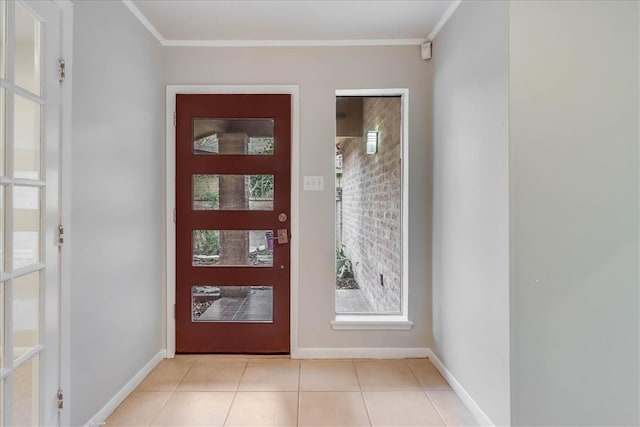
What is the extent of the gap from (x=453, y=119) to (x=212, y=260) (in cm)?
200

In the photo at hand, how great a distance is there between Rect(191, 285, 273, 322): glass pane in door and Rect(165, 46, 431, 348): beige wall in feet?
1.33

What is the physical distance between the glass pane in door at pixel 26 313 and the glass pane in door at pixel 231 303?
1.25 m

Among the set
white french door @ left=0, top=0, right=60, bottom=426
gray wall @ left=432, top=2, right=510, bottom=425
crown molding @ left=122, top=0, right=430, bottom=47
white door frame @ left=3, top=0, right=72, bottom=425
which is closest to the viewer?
white french door @ left=0, top=0, right=60, bottom=426

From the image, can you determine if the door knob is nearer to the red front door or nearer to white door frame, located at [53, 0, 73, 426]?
the red front door

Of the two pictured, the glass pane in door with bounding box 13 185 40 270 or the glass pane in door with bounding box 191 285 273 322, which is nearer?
the glass pane in door with bounding box 13 185 40 270

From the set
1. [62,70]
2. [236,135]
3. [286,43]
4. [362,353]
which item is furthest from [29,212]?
[362,353]

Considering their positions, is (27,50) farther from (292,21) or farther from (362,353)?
(362,353)

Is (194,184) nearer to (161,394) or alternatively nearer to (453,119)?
(161,394)

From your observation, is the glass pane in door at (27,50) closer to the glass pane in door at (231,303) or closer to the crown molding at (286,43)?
the crown molding at (286,43)

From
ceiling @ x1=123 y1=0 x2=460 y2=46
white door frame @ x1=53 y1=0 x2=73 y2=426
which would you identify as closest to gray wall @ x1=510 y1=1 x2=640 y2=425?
ceiling @ x1=123 y1=0 x2=460 y2=46

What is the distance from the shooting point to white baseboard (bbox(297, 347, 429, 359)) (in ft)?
8.80

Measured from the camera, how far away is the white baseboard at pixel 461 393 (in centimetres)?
185

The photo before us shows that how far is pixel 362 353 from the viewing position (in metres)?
2.69

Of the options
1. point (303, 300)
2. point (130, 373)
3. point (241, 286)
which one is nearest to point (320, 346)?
point (303, 300)
